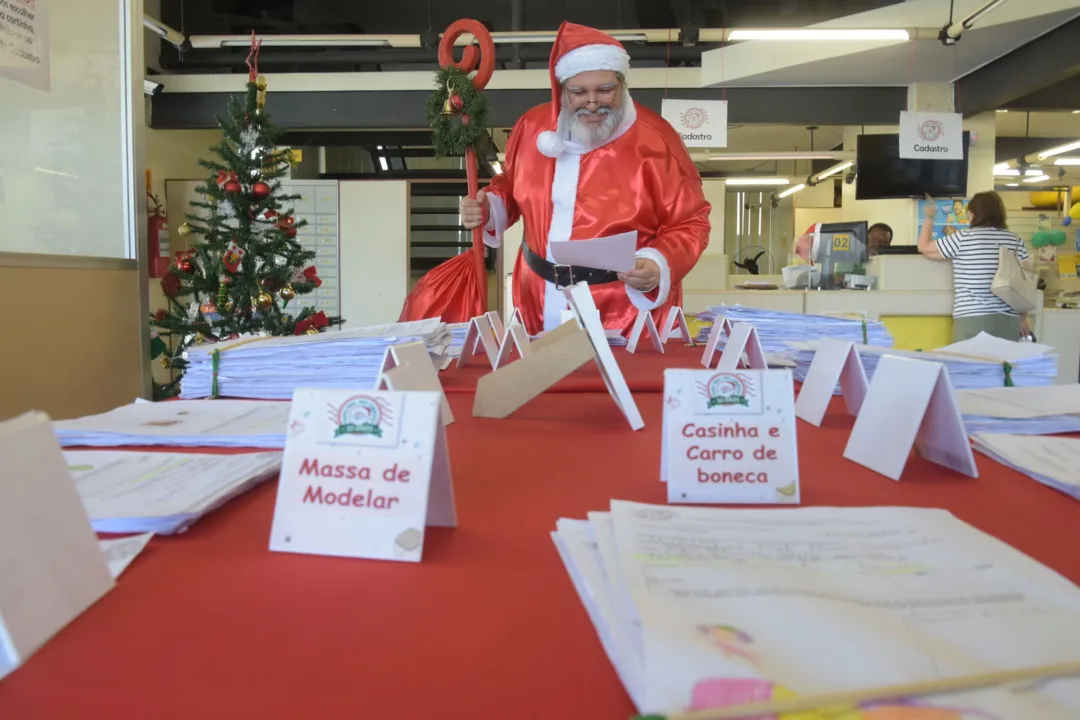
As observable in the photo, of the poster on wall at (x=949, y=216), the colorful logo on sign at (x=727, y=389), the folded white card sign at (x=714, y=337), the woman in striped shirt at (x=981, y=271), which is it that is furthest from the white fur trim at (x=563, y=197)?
Result: the poster on wall at (x=949, y=216)

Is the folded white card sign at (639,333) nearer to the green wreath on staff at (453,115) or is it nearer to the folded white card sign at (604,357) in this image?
the green wreath on staff at (453,115)

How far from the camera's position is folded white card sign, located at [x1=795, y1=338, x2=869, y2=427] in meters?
0.96

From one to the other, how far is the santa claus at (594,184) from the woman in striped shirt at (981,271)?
2946mm

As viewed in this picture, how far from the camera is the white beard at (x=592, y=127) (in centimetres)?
233

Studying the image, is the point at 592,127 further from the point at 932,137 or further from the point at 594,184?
the point at 932,137

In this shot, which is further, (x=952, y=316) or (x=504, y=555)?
(x=952, y=316)

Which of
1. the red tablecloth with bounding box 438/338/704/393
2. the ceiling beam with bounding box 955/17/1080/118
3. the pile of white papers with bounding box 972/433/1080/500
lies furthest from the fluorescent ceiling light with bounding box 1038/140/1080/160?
the pile of white papers with bounding box 972/433/1080/500

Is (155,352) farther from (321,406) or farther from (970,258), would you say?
(970,258)

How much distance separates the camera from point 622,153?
2.38 metres

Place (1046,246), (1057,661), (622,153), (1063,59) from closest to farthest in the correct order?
(1057,661), (622,153), (1063,59), (1046,246)

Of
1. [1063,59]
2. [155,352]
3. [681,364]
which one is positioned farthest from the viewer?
[1063,59]

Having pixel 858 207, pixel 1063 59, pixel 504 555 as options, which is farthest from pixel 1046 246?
pixel 504 555

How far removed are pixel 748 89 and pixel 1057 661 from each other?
23.0 feet

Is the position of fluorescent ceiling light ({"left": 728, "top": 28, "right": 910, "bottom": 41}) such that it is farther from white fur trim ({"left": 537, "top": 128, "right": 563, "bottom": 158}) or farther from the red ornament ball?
the red ornament ball
